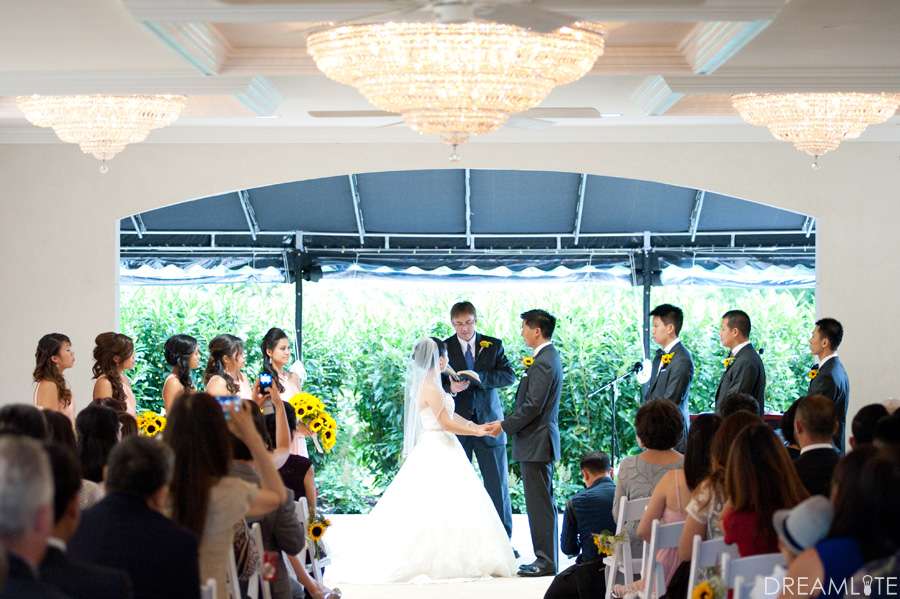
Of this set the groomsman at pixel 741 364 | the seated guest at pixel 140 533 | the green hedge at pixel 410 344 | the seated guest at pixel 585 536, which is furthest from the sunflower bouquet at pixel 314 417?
the green hedge at pixel 410 344

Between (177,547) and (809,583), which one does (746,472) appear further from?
(177,547)

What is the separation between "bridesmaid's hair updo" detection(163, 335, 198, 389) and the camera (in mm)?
6203

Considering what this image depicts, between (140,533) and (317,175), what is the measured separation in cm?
525

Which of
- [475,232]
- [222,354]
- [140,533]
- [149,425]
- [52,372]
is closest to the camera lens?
[140,533]

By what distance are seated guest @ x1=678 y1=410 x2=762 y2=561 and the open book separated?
11.9 feet

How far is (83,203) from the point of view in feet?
24.1

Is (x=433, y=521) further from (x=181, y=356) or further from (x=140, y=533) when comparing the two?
(x=140, y=533)

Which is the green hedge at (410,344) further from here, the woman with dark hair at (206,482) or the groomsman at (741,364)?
the woman with dark hair at (206,482)

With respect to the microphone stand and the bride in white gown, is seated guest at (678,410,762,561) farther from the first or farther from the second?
the microphone stand

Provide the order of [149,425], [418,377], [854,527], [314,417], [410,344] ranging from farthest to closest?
[410,344] → [418,377] → [149,425] → [314,417] → [854,527]

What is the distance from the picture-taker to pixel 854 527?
88.5 inches

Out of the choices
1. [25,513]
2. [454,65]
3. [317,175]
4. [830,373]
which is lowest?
[25,513]

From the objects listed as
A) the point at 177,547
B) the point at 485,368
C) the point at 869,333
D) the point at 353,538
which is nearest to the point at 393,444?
the point at 353,538

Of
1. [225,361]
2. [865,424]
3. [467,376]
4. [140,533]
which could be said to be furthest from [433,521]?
[140,533]
